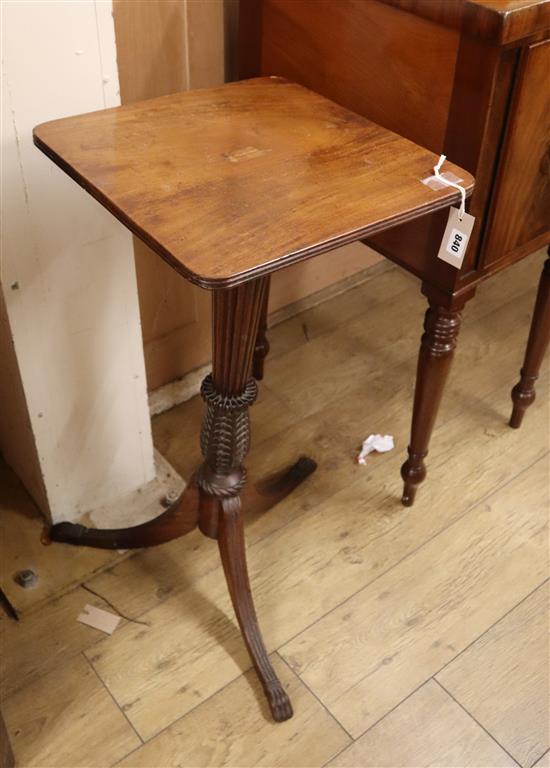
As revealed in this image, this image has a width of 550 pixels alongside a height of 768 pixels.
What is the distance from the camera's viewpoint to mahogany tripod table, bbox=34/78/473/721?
2.99ft

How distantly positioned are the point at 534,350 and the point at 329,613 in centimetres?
66

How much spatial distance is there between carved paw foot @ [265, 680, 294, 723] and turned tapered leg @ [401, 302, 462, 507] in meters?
0.47

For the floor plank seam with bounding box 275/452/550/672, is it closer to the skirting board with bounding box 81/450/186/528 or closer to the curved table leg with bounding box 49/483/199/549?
the curved table leg with bounding box 49/483/199/549

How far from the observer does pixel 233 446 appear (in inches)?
49.9

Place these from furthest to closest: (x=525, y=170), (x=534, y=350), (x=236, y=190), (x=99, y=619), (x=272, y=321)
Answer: (x=272, y=321)
(x=534, y=350)
(x=99, y=619)
(x=525, y=170)
(x=236, y=190)

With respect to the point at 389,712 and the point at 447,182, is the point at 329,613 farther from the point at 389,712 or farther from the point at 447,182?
the point at 447,182

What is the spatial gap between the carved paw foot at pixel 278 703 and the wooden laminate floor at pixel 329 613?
0.01m

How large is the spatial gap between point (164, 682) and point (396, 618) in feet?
1.32

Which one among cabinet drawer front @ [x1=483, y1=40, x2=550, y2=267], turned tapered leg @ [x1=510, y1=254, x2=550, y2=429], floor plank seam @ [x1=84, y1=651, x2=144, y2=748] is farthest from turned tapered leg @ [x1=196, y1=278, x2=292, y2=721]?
turned tapered leg @ [x1=510, y1=254, x2=550, y2=429]

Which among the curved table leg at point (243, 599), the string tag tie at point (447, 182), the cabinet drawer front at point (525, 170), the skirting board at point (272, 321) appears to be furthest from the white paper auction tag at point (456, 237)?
the skirting board at point (272, 321)

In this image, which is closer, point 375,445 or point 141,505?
point 141,505

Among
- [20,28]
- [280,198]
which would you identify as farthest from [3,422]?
[280,198]

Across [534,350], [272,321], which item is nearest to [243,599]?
[534,350]

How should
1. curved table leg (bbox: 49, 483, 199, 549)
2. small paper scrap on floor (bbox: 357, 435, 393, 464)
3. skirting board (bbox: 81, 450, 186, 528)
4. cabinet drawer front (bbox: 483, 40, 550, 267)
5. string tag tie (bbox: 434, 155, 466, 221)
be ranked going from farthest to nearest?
small paper scrap on floor (bbox: 357, 435, 393, 464)
skirting board (bbox: 81, 450, 186, 528)
curved table leg (bbox: 49, 483, 199, 549)
cabinet drawer front (bbox: 483, 40, 550, 267)
string tag tie (bbox: 434, 155, 466, 221)
